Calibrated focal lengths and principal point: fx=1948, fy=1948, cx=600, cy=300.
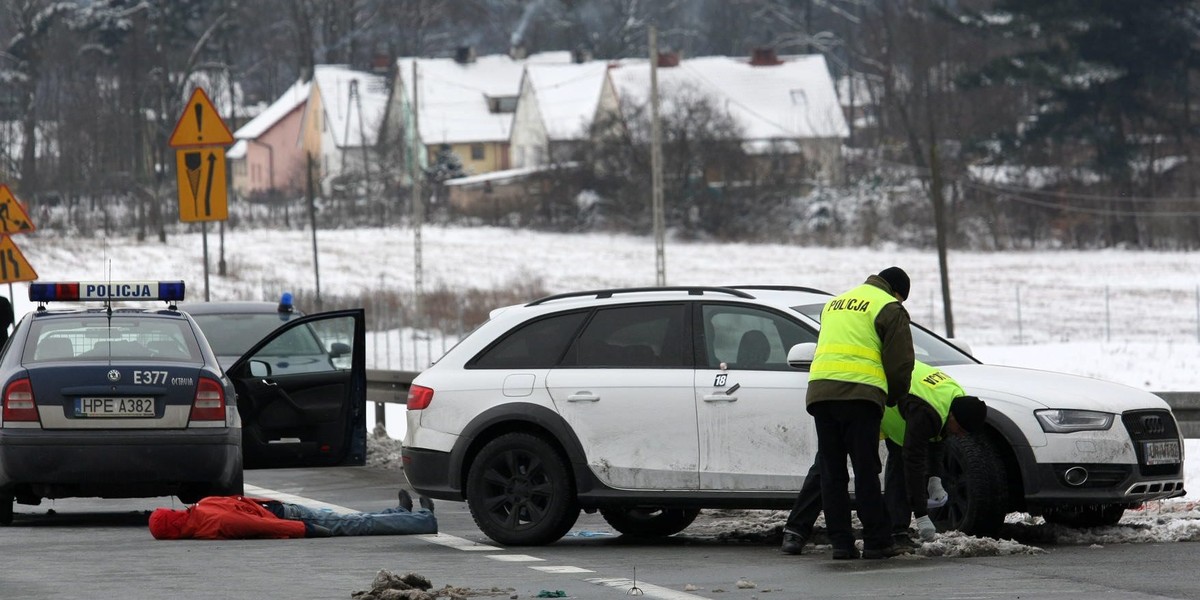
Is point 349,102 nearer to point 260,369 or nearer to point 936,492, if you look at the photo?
point 260,369

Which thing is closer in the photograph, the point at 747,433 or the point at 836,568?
the point at 836,568

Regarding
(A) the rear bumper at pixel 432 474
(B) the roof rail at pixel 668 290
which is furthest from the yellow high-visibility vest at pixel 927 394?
(A) the rear bumper at pixel 432 474

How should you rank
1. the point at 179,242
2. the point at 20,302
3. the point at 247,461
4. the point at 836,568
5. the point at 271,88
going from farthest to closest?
the point at 271,88 → the point at 179,242 → the point at 20,302 → the point at 247,461 → the point at 836,568

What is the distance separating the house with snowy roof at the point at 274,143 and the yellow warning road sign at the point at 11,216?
82249 mm

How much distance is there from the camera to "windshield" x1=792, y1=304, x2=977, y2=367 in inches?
424

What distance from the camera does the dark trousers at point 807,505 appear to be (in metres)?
10.1

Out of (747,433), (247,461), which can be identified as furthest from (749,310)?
(247,461)

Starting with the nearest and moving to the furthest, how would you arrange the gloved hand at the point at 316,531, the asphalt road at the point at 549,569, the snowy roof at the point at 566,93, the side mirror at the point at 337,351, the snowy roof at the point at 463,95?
the asphalt road at the point at 549,569 → the gloved hand at the point at 316,531 → the side mirror at the point at 337,351 → the snowy roof at the point at 566,93 → the snowy roof at the point at 463,95

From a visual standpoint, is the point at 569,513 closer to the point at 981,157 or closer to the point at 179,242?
the point at 179,242

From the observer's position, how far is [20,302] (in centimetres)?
4356

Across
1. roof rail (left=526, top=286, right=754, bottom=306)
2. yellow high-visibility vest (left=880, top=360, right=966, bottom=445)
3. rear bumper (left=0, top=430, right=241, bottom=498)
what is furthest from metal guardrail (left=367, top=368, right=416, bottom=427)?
yellow high-visibility vest (left=880, top=360, right=966, bottom=445)

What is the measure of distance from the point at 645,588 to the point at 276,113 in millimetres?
104220

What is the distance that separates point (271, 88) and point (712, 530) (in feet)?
381

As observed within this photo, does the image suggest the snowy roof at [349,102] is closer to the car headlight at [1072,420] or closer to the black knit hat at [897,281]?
the car headlight at [1072,420]
